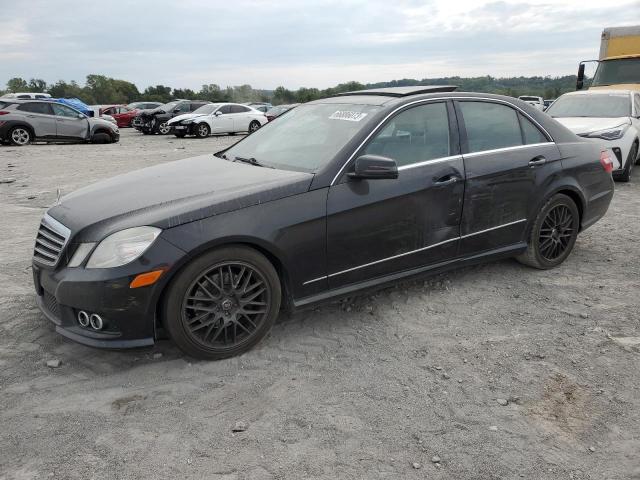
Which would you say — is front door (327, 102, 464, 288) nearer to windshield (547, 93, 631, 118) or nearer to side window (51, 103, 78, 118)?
windshield (547, 93, 631, 118)

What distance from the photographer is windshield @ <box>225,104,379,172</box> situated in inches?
149

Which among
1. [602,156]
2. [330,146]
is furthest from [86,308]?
[602,156]

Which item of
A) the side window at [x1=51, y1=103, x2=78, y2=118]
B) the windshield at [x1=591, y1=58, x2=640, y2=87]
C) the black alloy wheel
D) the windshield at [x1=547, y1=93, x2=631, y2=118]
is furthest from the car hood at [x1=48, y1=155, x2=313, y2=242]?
the side window at [x1=51, y1=103, x2=78, y2=118]

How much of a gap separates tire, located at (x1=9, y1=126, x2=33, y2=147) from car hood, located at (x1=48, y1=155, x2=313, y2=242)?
1564 centimetres

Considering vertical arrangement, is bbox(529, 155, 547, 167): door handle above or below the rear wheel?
above

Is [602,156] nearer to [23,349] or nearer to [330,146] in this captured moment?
[330,146]

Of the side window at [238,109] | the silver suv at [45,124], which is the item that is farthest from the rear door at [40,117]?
the side window at [238,109]

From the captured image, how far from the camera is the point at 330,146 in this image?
12.5 feet

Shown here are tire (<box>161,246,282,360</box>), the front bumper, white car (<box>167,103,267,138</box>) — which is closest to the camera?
the front bumper

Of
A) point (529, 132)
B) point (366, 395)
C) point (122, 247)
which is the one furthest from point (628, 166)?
point (122, 247)

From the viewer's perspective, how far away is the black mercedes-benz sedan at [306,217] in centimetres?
309

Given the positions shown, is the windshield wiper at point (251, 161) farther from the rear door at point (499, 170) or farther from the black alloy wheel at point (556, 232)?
the black alloy wheel at point (556, 232)

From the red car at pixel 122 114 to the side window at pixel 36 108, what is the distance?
1168 cm

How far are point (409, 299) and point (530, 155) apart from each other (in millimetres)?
1613
